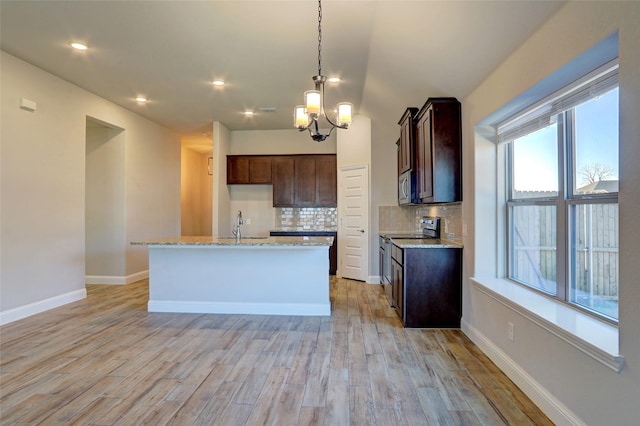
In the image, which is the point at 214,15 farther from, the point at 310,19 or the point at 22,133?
A: the point at 22,133

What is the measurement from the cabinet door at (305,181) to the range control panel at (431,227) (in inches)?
98.3

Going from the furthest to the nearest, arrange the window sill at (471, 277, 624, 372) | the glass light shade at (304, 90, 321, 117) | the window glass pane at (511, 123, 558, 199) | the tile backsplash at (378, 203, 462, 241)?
the tile backsplash at (378, 203, 462, 241) < the glass light shade at (304, 90, 321, 117) < the window glass pane at (511, 123, 558, 199) < the window sill at (471, 277, 624, 372)

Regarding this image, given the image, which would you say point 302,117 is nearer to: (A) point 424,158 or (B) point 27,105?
(A) point 424,158

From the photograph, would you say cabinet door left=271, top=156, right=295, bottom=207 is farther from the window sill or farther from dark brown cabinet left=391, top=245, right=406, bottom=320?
the window sill

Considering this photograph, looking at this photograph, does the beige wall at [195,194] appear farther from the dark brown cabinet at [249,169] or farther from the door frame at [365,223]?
the door frame at [365,223]

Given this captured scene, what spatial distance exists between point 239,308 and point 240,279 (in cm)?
35

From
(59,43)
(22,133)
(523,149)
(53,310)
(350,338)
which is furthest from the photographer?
(53,310)

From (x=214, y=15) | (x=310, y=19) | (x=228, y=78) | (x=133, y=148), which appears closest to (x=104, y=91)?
(x=133, y=148)

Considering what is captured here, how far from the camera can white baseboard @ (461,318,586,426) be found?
5.93ft

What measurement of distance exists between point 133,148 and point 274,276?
3657 millimetres

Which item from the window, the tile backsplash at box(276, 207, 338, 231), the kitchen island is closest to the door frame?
the tile backsplash at box(276, 207, 338, 231)

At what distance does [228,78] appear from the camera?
14.0ft

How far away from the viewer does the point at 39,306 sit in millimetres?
3967

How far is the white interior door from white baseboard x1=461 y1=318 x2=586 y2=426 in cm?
289
